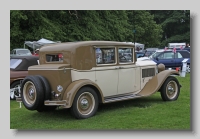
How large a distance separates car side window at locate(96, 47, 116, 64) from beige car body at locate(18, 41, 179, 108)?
6 centimetres

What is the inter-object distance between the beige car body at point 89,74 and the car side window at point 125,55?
78 mm

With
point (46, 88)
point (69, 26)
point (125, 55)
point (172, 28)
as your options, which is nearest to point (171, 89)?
point (125, 55)

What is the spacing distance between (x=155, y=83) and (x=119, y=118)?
82.4 inches

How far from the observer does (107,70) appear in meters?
6.91

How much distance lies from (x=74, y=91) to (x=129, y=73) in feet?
6.57

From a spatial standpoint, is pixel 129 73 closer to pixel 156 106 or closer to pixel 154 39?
pixel 156 106

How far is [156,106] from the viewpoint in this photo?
742 cm

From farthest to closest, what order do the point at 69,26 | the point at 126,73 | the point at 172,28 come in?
the point at 172,28 < the point at 69,26 < the point at 126,73

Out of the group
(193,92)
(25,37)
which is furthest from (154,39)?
(193,92)

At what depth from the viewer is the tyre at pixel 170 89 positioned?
26.3ft

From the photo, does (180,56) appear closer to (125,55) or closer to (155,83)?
(155,83)

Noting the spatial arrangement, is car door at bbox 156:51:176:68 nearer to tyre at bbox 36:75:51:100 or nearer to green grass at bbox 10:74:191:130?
green grass at bbox 10:74:191:130

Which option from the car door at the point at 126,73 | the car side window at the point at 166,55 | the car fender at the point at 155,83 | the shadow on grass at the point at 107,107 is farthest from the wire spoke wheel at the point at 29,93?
the car side window at the point at 166,55

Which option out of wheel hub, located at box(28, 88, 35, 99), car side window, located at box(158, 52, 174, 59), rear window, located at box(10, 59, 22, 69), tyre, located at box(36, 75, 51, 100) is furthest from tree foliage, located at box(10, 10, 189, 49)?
tyre, located at box(36, 75, 51, 100)
